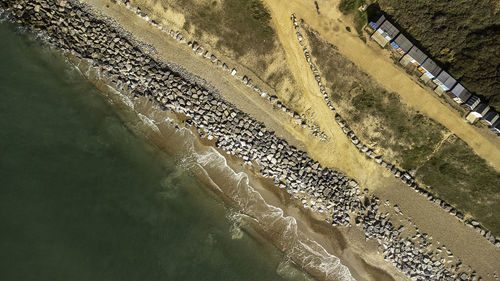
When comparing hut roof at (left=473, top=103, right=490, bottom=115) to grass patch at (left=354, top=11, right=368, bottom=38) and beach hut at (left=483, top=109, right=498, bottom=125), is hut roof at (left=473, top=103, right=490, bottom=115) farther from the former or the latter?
grass patch at (left=354, top=11, right=368, bottom=38)

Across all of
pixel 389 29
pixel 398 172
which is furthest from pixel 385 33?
Result: pixel 398 172

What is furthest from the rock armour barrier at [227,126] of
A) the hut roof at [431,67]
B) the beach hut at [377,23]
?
the beach hut at [377,23]

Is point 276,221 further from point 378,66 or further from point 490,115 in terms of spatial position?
point 490,115

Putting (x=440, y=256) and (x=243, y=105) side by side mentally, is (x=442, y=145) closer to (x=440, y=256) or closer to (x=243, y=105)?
(x=440, y=256)

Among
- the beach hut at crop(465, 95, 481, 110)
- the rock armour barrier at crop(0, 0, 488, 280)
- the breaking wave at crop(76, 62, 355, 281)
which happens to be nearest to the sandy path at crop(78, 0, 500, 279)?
the rock armour barrier at crop(0, 0, 488, 280)

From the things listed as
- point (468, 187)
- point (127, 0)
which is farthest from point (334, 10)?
point (468, 187)
